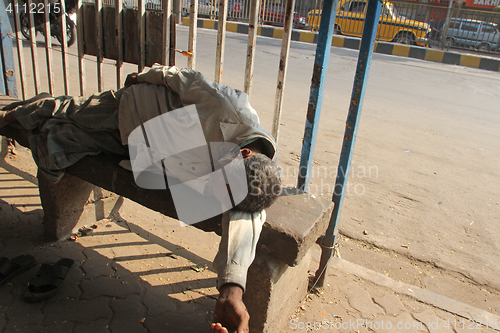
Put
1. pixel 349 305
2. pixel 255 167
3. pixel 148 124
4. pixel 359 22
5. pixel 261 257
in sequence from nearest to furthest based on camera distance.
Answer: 1. pixel 255 167
2. pixel 261 257
3. pixel 148 124
4. pixel 349 305
5. pixel 359 22

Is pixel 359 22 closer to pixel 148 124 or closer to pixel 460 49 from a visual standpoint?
pixel 460 49

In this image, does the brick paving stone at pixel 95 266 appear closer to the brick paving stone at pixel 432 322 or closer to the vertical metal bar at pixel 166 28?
the vertical metal bar at pixel 166 28

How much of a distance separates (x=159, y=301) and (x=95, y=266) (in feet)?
1.61

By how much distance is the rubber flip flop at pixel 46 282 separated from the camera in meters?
1.91

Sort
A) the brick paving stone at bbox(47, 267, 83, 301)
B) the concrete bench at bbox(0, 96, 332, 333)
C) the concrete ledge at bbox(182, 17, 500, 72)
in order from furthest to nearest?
the concrete ledge at bbox(182, 17, 500, 72)
the brick paving stone at bbox(47, 267, 83, 301)
the concrete bench at bbox(0, 96, 332, 333)

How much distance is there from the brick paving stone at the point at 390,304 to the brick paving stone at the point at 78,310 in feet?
4.80

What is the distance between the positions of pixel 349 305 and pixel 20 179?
2.67 metres

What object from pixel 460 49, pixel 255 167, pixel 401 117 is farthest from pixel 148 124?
pixel 460 49

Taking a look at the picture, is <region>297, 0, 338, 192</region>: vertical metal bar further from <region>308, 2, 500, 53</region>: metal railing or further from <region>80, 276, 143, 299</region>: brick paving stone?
<region>308, 2, 500, 53</region>: metal railing

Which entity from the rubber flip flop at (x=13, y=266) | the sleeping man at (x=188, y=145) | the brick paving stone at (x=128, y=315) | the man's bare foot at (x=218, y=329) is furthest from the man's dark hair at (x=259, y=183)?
the rubber flip flop at (x=13, y=266)

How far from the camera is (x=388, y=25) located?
12.6 m

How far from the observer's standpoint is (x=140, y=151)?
195cm

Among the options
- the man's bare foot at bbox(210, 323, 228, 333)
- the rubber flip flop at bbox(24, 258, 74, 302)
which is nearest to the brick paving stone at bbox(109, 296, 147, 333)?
the rubber flip flop at bbox(24, 258, 74, 302)

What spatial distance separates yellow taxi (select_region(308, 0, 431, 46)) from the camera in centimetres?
1241
